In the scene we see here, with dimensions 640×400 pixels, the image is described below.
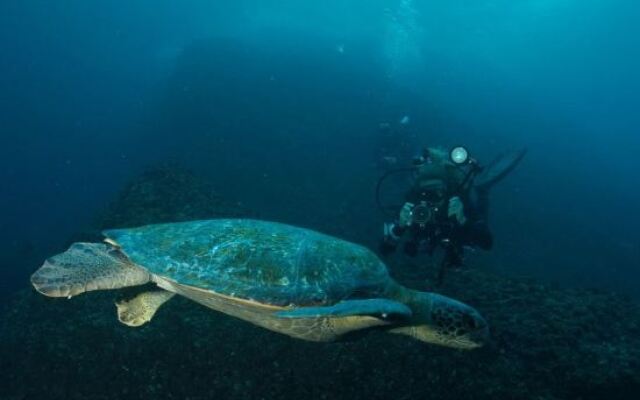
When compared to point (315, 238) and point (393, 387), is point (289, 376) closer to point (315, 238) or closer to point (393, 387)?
point (393, 387)

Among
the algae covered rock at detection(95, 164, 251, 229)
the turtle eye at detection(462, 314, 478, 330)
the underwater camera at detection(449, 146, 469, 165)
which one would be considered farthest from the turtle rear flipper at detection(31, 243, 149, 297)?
the underwater camera at detection(449, 146, 469, 165)

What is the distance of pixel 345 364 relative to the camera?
387 centimetres

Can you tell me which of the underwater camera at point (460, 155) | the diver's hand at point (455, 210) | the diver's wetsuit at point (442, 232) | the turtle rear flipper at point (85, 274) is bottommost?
the turtle rear flipper at point (85, 274)

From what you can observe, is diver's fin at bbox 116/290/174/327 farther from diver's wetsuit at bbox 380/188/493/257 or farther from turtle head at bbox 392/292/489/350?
diver's wetsuit at bbox 380/188/493/257

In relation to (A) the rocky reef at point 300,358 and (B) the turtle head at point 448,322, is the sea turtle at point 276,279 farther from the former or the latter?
(A) the rocky reef at point 300,358

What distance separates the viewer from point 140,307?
13.6ft

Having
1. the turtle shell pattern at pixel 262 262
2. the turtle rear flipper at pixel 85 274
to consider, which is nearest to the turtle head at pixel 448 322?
the turtle shell pattern at pixel 262 262

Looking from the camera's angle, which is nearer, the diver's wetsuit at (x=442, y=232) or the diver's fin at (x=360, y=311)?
the diver's fin at (x=360, y=311)

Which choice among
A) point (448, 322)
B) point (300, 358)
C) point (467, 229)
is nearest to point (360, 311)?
point (448, 322)

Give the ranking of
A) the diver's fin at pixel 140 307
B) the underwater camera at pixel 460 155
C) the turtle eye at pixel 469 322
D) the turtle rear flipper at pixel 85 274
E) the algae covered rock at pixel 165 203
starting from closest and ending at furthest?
1. the turtle eye at pixel 469 322
2. the turtle rear flipper at pixel 85 274
3. the diver's fin at pixel 140 307
4. the underwater camera at pixel 460 155
5. the algae covered rock at pixel 165 203

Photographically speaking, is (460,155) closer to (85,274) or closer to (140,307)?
(140,307)

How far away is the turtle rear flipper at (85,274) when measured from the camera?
3477 mm

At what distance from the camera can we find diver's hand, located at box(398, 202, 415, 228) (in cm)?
512

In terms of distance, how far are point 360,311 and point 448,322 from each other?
1.12m
